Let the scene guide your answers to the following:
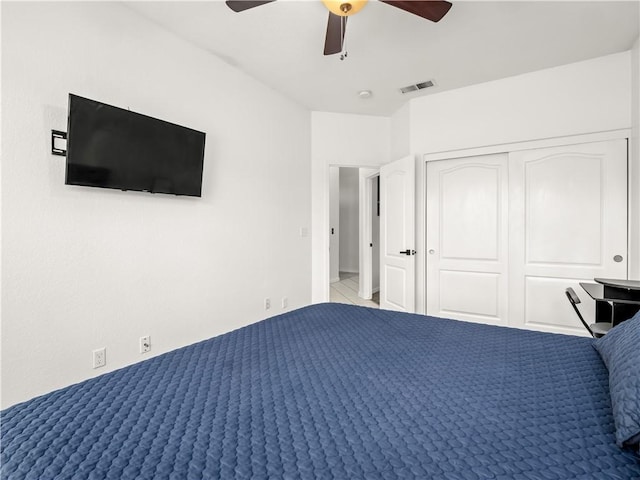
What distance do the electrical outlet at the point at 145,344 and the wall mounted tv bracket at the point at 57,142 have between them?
50.5 inches

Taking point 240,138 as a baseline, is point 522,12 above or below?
above

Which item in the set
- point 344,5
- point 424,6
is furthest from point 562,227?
point 344,5

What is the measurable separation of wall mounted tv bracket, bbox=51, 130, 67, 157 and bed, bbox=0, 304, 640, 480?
1425mm

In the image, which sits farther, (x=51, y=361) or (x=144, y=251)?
(x=144, y=251)

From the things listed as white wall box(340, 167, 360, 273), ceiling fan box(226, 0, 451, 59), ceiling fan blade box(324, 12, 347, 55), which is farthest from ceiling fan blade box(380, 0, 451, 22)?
white wall box(340, 167, 360, 273)

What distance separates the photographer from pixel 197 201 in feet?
8.92

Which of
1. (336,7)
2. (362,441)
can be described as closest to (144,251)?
(336,7)

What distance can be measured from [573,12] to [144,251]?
11.2 ft

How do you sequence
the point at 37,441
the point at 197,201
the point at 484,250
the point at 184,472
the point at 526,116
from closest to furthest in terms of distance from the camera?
the point at 184,472, the point at 37,441, the point at 197,201, the point at 526,116, the point at 484,250

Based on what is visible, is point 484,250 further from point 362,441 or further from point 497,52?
point 362,441


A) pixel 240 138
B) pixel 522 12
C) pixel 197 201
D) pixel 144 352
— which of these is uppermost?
pixel 522 12

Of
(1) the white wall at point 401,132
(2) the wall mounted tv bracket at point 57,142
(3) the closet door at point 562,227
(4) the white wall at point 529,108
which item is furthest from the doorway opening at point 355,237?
(2) the wall mounted tv bracket at point 57,142

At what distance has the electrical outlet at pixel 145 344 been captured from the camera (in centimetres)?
231

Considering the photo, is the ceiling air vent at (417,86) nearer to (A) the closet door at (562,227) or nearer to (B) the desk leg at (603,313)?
(A) the closet door at (562,227)
